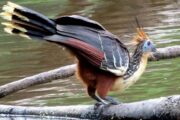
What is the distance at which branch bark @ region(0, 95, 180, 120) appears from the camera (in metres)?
2.97

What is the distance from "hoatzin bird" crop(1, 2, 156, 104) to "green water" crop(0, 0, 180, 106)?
233cm

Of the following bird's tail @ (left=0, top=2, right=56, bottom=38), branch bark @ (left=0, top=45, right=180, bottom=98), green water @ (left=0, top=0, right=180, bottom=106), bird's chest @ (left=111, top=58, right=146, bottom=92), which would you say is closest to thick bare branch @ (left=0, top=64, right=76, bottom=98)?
branch bark @ (left=0, top=45, right=180, bottom=98)

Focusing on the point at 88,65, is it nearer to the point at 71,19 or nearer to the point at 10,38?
the point at 71,19

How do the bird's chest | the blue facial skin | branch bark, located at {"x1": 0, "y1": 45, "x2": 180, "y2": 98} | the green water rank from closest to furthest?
the bird's chest
the blue facial skin
branch bark, located at {"x1": 0, "y1": 45, "x2": 180, "y2": 98}
the green water

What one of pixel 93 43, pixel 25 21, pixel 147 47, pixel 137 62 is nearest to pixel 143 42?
pixel 147 47

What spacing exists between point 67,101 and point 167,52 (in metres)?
1.67

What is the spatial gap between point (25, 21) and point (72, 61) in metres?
4.92

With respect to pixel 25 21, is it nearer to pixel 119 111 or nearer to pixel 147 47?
pixel 119 111

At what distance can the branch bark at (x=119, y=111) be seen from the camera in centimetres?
297

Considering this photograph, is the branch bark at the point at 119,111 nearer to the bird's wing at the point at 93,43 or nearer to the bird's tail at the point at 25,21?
the bird's wing at the point at 93,43

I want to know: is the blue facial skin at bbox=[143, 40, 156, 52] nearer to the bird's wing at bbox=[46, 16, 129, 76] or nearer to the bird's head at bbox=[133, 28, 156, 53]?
the bird's head at bbox=[133, 28, 156, 53]

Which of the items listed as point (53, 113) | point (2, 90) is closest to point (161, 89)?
point (2, 90)

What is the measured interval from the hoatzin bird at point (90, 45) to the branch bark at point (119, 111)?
95 mm

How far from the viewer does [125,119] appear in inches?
128
